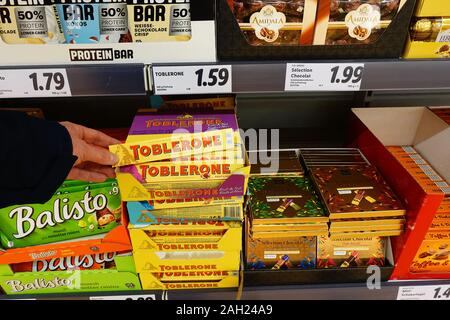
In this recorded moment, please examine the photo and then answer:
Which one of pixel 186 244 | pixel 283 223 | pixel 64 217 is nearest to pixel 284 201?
pixel 283 223

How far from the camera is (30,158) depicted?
2.81ft

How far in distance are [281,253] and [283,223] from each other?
0.11 m

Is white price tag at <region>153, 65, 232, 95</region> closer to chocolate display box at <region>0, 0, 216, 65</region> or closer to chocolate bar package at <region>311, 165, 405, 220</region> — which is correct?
chocolate display box at <region>0, 0, 216, 65</region>

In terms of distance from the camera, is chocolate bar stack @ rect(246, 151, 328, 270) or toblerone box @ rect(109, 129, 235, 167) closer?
toblerone box @ rect(109, 129, 235, 167)

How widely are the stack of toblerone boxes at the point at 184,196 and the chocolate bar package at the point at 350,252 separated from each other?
259 mm

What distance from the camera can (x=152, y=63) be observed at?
0.84 metres

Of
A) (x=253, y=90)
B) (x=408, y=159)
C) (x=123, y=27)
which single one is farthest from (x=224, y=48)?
(x=408, y=159)

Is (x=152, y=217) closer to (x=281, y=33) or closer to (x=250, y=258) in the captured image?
(x=250, y=258)

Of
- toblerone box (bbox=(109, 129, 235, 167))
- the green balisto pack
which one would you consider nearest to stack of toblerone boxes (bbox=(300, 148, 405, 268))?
toblerone box (bbox=(109, 129, 235, 167))

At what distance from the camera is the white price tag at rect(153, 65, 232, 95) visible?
837 millimetres

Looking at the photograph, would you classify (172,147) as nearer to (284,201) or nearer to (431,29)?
(284,201)

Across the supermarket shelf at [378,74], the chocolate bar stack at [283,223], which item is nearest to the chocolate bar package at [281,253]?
the chocolate bar stack at [283,223]

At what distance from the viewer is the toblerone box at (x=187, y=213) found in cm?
97

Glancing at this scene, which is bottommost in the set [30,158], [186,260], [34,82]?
→ [186,260]
